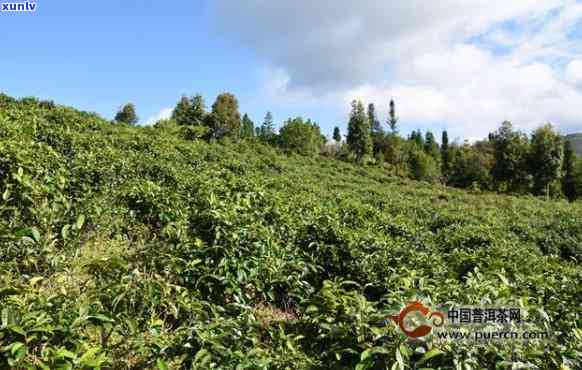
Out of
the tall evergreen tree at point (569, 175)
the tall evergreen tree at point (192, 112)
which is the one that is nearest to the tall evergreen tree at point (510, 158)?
the tall evergreen tree at point (569, 175)

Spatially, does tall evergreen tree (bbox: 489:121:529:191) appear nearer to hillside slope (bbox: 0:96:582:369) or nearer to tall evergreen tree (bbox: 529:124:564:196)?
tall evergreen tree (bbox: 529:124:564:196)

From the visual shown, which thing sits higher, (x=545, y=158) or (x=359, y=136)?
(x=359, y=136)

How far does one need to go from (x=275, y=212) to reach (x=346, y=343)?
2610 mm

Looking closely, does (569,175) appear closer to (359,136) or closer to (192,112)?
(359,136)

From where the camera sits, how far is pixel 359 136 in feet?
135

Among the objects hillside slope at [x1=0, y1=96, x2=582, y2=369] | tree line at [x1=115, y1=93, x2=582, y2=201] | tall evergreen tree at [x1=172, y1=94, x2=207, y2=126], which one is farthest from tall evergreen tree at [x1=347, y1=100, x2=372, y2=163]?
hillside slope at [x1=0, y1=96, x2=582, y2=369]

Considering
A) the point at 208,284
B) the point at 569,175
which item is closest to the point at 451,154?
the point at 569,175

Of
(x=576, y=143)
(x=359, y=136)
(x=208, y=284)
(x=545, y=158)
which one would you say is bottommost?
(x=208, y=284)

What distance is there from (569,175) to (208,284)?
41.1m

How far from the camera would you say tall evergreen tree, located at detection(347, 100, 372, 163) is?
41.2 meters

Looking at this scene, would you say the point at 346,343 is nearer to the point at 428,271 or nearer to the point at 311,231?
the point at 428,271

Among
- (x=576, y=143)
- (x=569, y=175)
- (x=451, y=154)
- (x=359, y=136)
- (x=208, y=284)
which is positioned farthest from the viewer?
(x=576, y=143)

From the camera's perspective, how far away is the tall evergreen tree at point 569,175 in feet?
111

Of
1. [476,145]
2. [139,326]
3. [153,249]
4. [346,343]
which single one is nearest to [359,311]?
[346,343]
